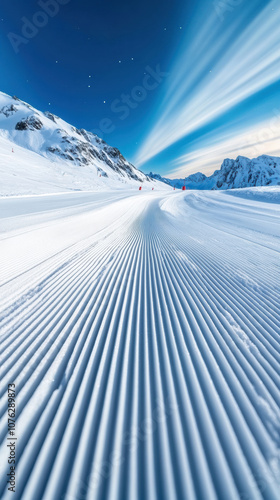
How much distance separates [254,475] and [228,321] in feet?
3.99

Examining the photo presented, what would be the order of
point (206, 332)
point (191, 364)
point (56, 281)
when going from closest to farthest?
point (191, 364)
point (206, 332)
point (56, 281)

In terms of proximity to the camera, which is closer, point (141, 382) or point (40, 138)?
point (141, 382)

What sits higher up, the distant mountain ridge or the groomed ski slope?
the distant mountain ridge

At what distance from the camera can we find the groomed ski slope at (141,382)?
0.96 m

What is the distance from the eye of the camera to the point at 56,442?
1.07 m

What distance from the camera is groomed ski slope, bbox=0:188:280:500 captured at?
961 mm

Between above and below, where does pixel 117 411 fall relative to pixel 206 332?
below

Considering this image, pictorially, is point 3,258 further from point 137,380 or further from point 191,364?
point 191,364

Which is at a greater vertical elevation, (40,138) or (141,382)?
(40,138)

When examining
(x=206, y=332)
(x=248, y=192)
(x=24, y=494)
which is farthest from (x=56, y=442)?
(x=248, y=192)

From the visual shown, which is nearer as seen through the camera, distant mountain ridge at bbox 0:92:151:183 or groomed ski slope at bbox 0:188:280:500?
groomed ski slope at bbox 0:188:280:500

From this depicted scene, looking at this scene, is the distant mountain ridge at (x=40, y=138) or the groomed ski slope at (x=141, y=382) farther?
the distant mountain ridge at (x=40, y=138)

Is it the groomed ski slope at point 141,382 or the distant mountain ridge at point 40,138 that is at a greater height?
the distant mountain ridge at point 40,138

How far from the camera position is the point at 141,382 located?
1.40 m
